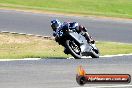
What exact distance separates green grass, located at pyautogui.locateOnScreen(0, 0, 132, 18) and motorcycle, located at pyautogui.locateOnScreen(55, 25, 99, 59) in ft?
56.0

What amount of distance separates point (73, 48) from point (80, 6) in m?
20.9

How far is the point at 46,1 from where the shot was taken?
1495 inches

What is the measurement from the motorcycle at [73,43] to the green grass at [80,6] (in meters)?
17.1

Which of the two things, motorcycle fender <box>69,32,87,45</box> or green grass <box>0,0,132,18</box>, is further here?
green grass <box>0,0,132,18</box>

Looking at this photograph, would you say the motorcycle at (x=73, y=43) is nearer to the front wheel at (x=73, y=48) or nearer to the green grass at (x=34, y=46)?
the front wheel at (x=73, y=48)

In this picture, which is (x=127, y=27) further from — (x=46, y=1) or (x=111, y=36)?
(x=46, y=1)

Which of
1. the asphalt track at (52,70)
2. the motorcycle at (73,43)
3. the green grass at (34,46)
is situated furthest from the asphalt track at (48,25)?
the asphalt track at (52,70)

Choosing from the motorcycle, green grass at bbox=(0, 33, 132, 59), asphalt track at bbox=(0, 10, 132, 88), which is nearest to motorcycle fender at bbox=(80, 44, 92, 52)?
the motorcycle

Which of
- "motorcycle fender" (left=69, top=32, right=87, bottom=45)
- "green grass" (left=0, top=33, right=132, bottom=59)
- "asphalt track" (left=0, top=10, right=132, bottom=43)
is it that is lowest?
"asphalt track" (left=0, top=10, right=132, bottom=43)

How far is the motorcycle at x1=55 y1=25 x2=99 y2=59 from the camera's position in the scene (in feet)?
51.5

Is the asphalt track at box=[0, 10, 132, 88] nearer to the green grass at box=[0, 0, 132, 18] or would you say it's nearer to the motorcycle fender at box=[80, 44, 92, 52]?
the motorcycle fender at box=[80, 44, 92, 52]

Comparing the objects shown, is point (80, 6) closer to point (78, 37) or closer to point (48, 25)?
point (48, 25)

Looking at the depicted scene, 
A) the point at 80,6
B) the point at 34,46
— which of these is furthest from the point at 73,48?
the point at 80,6

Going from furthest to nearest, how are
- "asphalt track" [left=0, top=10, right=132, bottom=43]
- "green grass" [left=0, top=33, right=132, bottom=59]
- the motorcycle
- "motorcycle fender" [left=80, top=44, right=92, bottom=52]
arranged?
1. "asphalt track" [left=0, top=10, right=132, bottom=43]
2. "green grass" [left=0, top=33, right=132, bottom=59]
3. "motorcycle fender" [left=80, top=44, right=92, bottom=52]
4. the motorcycle
